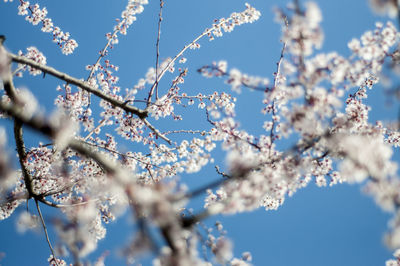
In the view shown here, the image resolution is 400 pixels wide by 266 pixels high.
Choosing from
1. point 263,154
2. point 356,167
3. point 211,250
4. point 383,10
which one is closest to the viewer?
point 383,10

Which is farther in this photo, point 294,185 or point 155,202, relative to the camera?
point 294,185

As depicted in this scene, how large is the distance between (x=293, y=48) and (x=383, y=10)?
116cm

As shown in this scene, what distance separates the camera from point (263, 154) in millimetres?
4617

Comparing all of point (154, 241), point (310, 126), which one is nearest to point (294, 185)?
point (310, 126)

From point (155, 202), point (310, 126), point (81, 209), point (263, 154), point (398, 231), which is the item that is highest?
point (263, 154)

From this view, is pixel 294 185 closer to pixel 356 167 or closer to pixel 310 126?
pixel 310 126

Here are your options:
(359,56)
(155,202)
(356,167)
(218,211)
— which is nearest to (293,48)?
(359,56)

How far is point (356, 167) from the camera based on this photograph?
9.62 feet

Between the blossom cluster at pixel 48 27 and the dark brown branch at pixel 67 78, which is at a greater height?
the blossom cluster at pixel 48 27

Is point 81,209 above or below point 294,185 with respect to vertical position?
below

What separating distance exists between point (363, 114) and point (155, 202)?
17.0 feet

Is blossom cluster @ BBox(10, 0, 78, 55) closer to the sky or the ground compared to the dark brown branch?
closer to the sky

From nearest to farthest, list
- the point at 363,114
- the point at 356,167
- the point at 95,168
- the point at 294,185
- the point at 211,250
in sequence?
the point at 356,167 → the point at 211,250 → the point at 294,185 → the point at 363,114 → the point at 95,168

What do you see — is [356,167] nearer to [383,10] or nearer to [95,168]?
[383,10]
